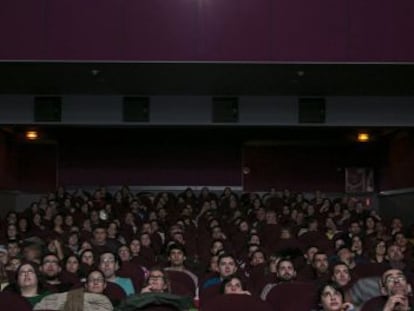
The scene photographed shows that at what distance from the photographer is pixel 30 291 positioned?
696 cm

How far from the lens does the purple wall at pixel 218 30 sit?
12.5 m

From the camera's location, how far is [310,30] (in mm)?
12617

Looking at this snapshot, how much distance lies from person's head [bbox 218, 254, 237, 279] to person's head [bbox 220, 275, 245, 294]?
2.94 feet

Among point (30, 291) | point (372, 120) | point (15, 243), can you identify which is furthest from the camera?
Result: point (372, 120)

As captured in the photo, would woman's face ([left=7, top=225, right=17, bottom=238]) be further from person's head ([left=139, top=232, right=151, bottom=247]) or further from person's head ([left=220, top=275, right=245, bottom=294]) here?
person's head ([left=220, top=275, right=245, bottom=294])

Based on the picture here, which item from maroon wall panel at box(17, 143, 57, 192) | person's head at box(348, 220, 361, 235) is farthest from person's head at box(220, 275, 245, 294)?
maroon wall panel at box(17, 143, 57, 192)

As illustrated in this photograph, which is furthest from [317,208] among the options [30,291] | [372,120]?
[30,291]

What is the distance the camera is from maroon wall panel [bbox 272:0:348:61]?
12531 millimetres

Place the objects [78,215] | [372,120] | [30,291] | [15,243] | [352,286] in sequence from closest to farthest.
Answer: [30,291] → [352,286] → [15,243] → [78,215] → [372,120]

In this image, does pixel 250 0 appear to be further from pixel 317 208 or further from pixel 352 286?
pixel 352 286

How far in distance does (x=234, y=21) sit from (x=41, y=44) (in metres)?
3.30

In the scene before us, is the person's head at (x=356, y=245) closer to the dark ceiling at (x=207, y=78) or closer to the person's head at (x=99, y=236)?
the dark ceiling at (x=207, y=78)

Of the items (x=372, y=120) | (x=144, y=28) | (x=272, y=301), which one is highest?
(x=144, y=28)

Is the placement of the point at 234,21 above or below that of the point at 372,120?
above
